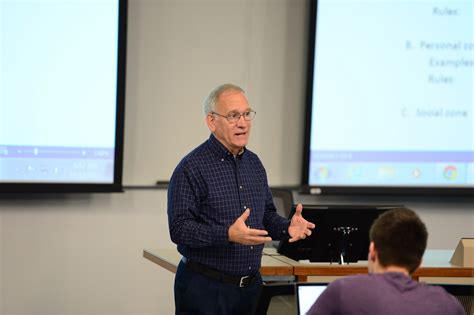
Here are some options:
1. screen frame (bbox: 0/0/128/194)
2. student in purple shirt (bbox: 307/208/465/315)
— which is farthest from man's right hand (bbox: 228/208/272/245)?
screen frame (bbox: 0/0/128/194)

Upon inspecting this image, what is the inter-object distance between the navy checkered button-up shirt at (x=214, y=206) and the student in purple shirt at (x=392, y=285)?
3.54 ft

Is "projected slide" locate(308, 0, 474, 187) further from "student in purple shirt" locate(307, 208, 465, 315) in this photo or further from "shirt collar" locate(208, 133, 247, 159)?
"student in purple shirt" locate(307, 208, 465, 315)

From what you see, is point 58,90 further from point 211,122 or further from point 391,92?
point 391,92

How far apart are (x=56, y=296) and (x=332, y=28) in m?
2.48

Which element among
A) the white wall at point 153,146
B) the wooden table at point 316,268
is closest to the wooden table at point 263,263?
the wooden table at point 316,268

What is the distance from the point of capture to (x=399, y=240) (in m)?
2.08

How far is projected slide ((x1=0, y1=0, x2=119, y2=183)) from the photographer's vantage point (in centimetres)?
504

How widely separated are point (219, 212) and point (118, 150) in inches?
79.3

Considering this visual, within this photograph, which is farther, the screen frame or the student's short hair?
the screen frame

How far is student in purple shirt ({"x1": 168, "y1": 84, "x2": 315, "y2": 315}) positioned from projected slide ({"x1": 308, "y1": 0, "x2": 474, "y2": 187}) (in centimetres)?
221

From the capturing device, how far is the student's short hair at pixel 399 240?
2.09 metres

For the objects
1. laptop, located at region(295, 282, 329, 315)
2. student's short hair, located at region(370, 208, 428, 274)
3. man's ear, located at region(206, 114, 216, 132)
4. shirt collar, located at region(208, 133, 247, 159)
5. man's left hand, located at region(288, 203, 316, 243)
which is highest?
man's ear, located at region(206, 114, 216, 132)

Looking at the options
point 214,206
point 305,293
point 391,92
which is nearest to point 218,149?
point 214,206

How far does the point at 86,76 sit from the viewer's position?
203 inches
